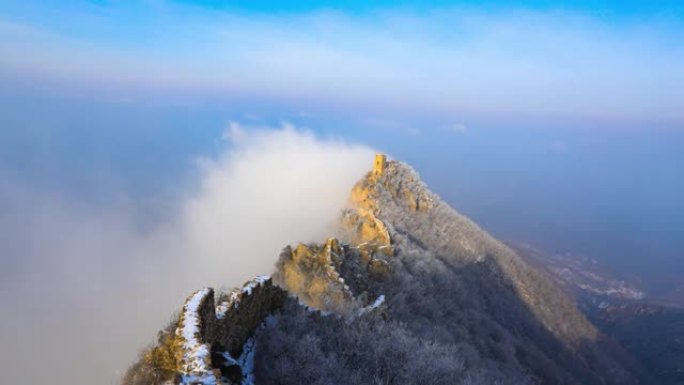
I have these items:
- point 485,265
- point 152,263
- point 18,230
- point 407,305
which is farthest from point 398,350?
point 18,230

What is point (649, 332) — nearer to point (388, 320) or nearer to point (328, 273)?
point (328, 273)

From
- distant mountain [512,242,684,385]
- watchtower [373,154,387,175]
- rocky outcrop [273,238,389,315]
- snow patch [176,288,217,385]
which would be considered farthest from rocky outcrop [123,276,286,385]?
distant mountain [512,242,684,385]

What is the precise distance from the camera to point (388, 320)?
21516 mm

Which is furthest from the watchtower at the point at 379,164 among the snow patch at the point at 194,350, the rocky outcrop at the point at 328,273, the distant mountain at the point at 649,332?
the snow patch at the point at 194,350

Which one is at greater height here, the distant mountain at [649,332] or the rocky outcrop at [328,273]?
the distant mountain at [649,332]

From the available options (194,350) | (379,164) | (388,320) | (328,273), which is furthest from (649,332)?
(194,350)

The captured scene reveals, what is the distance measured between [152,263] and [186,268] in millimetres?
20449

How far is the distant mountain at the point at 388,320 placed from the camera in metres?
12.2

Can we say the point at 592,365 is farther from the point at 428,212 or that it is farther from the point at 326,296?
the point at 326,296

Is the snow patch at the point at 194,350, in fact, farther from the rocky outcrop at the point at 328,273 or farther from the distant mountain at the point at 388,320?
the rocky outcrop at the point at 328,273

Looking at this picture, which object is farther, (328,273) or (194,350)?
(328,273)

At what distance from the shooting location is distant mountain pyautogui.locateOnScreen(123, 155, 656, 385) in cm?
1225

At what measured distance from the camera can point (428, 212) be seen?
6856 centimetres

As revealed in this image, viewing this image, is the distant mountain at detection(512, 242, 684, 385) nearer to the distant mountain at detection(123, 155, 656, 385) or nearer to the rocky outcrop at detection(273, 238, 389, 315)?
the distant mountain at detection(123, 155, 656, 385)
